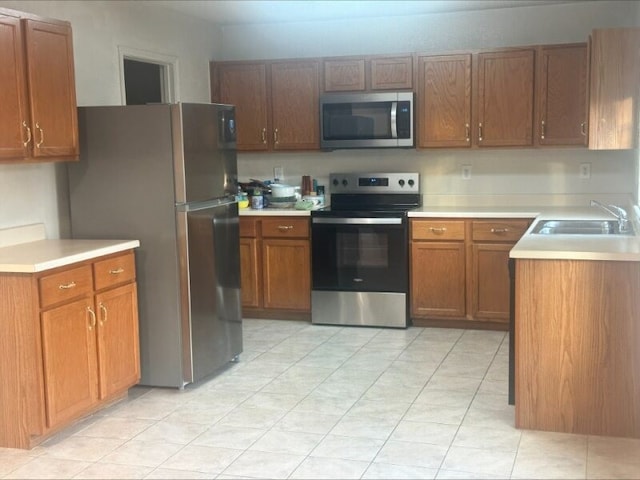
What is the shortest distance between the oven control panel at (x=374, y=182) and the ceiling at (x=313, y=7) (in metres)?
1.24

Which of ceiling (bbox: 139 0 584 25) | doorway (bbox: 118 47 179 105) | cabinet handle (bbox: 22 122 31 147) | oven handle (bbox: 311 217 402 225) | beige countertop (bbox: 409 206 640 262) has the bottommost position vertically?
oven handle (bbox: 311 217 402 225)

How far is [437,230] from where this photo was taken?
5.60m

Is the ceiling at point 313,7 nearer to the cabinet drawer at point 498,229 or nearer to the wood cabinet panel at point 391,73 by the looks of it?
the wood cabinet panel at point 391,73

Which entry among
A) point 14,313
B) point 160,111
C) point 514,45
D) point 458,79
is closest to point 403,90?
point 458,79

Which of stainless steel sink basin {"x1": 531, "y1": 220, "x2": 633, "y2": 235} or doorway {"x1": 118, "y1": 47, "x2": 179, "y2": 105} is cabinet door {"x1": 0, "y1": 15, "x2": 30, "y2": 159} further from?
stainless steel sink basin {"x1": 531, "y1": 220, "x2": 633, "y2": 235}

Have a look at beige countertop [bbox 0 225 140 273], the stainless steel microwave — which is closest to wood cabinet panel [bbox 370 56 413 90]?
the stainless steel microwave

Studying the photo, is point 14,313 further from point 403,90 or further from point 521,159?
point 521,159

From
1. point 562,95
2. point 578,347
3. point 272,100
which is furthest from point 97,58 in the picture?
point 578,347

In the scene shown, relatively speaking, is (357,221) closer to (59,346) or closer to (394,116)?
(394,116)

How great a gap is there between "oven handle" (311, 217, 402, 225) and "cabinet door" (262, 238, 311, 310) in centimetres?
22

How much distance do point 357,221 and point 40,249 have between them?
2.47 meters

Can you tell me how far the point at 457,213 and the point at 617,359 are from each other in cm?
219

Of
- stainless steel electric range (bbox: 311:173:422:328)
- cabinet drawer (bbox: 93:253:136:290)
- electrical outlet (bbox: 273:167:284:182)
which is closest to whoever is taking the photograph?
cabinet drawer (bbox: 93:253:136:290)

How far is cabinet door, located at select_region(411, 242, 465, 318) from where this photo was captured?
5.61m
